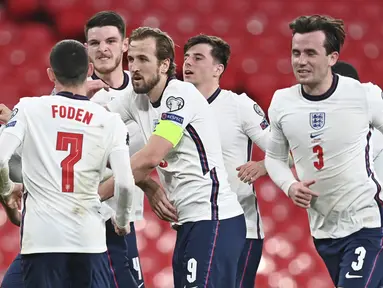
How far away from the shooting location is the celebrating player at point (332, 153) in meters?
4.01

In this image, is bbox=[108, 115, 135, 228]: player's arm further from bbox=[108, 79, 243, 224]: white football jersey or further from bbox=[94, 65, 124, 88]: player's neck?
bbox=[94, 65, 124, 88]: player's neck

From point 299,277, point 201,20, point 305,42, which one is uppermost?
point 201,20

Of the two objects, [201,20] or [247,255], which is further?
[201,20]

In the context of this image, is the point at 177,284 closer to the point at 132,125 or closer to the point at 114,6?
the point at 132,125

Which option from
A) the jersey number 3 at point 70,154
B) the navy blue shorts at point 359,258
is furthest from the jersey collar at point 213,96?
the jersey number 3 at point 70,154

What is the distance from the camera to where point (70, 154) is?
3.37 metres

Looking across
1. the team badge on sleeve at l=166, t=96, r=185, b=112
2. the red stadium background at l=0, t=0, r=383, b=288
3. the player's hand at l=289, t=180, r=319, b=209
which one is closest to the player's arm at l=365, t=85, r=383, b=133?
the player's hand at l=289, t=180, r=319, b=209

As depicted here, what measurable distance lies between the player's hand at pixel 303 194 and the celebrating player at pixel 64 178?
88 cm

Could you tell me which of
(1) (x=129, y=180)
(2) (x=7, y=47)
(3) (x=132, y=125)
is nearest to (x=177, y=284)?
(1) (x=129, y=180)

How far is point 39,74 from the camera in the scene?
7316 millimetres

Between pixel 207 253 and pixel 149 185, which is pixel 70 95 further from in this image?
pixel 207 253

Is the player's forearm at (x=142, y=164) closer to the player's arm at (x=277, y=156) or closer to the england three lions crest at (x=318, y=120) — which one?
the player's arm at (x=277, y=156)

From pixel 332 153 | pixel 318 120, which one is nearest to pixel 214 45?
pixel 318 120

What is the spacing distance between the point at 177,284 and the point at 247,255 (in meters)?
0.99
